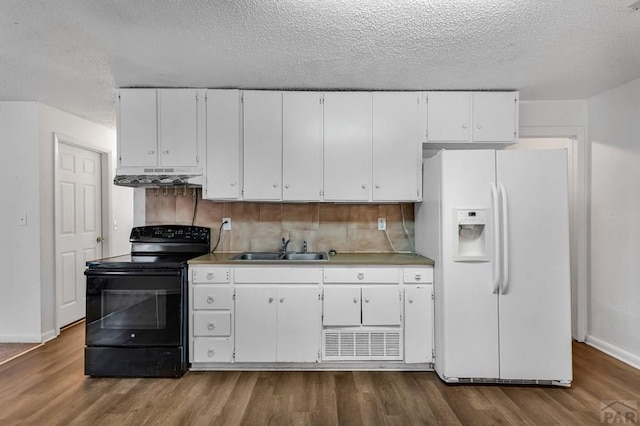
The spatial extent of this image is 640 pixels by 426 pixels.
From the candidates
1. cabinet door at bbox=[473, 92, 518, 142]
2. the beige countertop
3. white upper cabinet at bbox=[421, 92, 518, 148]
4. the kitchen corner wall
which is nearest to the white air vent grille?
the beige countertop

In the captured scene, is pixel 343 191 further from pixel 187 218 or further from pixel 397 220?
pixel 187 218

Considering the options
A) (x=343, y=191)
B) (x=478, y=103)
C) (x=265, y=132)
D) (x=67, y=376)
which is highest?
(x=478, y=103)

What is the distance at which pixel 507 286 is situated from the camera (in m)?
2.61

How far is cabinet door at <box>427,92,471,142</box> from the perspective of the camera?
3102 mm

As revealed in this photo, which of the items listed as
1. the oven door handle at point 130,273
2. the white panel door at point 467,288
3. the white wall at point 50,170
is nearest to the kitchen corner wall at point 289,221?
the oven door handle at point 130,273

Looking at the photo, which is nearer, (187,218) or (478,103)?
(478,103)

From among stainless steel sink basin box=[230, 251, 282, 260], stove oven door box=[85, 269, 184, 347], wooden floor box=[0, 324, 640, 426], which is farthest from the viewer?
stainless steel sink basin box=[230, 251, 282, 260]

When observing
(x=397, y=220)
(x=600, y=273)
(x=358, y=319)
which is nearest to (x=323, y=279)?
(x=358, y=319)

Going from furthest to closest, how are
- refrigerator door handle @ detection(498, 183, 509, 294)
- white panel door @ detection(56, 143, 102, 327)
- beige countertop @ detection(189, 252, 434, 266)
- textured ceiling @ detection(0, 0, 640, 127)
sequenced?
white panel door @ detection(56, 143, 102, 327)
beige countertop @ detection(189, 252, 434, 266)
refrigerator door handle @ detection(498, 183, 509, 294)
textured ceiling @ detection(0, 0, 640, 127)

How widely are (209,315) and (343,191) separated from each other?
1.48 meters

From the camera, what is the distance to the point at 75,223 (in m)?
4.07

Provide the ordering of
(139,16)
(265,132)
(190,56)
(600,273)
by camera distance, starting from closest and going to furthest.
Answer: (139,16) < (190,56) < (265,132) < (600,273)

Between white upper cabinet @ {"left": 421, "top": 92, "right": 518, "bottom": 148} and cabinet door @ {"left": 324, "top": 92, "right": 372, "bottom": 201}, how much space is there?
21.8 inches

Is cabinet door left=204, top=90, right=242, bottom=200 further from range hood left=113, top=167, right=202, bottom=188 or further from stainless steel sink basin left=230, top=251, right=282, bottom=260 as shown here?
stainless steel sink basin left=230, top=251, right=282, bottom=260
